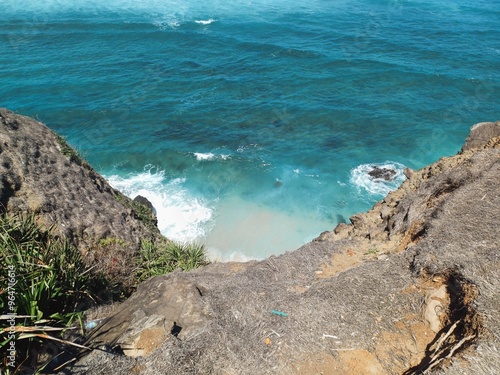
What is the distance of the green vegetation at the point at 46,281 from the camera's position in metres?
6.47

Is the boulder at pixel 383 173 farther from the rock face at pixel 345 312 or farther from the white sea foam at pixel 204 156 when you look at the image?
the rock face at pixel 345 312

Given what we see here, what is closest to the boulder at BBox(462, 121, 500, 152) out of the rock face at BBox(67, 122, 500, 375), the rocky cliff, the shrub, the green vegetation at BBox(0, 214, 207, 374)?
the rocky cliff

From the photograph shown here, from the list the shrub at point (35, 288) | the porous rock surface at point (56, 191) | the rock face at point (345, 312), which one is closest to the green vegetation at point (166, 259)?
the porous rock surface at point (56, 191)

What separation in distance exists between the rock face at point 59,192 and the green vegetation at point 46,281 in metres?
0.78

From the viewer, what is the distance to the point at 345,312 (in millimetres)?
8055

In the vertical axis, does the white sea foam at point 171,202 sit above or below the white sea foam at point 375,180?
below

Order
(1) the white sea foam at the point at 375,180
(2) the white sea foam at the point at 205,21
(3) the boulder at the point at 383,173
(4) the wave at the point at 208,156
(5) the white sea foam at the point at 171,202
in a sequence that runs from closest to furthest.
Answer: (5) the white sea foam at the point at 171,202
(1) the white sea foam at the point at 375,180
(3) the boulder at the point at 383,173
(4) the wave at the point at 208,156
(2) the white sea foam at the point at 205,21

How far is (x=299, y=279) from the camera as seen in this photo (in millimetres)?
10242

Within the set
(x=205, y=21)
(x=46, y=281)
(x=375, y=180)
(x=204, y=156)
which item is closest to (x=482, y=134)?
(x=375, y=180)

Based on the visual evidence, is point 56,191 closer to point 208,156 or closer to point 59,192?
point 59,192

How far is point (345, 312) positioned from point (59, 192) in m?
10.7

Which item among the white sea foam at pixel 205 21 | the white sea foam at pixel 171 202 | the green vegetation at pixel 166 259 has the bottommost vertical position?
the white sea foam at pixel 171 202

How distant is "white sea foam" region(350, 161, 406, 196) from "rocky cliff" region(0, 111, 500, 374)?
16.4 metres

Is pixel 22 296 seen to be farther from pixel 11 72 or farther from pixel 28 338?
pixel 11 72
